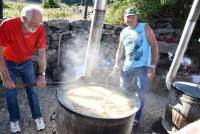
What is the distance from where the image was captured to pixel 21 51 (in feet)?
15.9

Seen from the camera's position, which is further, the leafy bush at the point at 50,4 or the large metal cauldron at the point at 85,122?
the leafy bush at the point at 50,4

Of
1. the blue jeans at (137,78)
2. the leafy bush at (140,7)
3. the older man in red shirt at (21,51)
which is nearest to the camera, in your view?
the older man in red shirt at (21,51)

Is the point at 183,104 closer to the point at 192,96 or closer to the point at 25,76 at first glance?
the point at 192,96

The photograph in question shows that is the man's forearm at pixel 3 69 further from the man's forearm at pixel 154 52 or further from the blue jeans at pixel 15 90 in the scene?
the man's forearm at pixel 154 52

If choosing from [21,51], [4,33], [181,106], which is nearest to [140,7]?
[181,106]

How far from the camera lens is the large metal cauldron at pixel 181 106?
529cm

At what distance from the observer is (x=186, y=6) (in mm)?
8766

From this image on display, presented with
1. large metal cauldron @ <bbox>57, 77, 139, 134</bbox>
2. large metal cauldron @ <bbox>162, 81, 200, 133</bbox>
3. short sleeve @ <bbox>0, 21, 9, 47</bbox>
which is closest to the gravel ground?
large metal cauldron @ <bbox>162, 81, 200, 133</bbox>

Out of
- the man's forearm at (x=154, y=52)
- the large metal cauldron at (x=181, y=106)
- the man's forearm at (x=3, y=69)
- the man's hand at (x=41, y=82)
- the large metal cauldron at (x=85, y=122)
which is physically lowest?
the large metal cauldron at (x=181, y=106)

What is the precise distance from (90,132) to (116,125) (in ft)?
1.05

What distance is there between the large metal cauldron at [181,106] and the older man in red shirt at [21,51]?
7.11ft

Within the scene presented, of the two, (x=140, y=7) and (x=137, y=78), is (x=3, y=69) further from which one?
(x=140, y=7)

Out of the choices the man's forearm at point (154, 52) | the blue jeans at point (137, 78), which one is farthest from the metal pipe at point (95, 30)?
the man's forearm at point (154, 52)

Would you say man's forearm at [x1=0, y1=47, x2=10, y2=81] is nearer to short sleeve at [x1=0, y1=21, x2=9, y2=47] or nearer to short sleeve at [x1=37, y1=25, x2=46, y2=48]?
short sleeve at [x1=0, y1=21, x2=9, y2=47]
